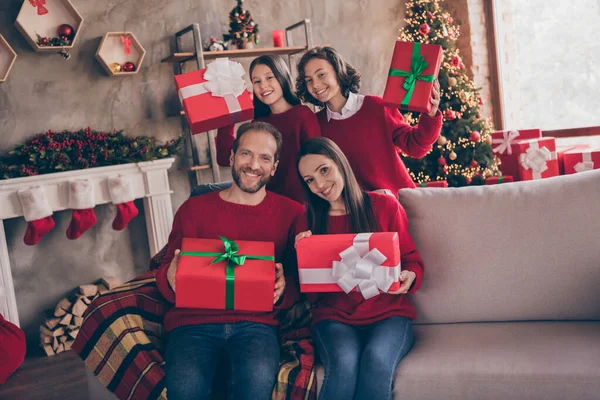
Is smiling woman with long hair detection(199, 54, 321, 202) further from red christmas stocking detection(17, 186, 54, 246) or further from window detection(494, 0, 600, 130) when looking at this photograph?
window detection(494, 0, 600, 130)

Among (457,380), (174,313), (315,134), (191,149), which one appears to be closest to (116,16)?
(191,149)

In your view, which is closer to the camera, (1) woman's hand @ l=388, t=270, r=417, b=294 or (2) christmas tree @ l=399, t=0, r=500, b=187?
(1) woman's hand @ l=388, t=270, r=417, b=294

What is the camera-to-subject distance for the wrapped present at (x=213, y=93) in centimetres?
249

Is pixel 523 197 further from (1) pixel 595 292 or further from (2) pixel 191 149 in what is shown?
(2) pixel 191 149

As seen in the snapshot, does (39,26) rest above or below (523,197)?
above

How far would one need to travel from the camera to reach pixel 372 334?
1997 millimetres

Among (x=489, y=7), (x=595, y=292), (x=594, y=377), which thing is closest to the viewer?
(x=594, y=377)

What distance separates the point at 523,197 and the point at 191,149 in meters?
2.74

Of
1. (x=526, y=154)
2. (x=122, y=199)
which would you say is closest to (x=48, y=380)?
(x=122, y=199)

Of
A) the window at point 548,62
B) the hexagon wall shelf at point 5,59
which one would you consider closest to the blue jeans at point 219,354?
the hexagon wall shelf at point 5,59

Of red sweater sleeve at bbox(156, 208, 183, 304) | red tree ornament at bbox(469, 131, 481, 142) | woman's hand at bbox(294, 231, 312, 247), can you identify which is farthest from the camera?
red tree ornament at bbox(469, 131, 481, 142)

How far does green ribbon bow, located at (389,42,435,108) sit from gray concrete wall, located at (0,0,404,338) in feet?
7.58

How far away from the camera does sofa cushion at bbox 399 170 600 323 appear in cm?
207

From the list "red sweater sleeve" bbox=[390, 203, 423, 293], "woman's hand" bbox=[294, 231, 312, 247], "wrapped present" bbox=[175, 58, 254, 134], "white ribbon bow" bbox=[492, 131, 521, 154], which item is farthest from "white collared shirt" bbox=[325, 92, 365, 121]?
"white ribbon bow" bbox=[492, 131, 521, 154]
